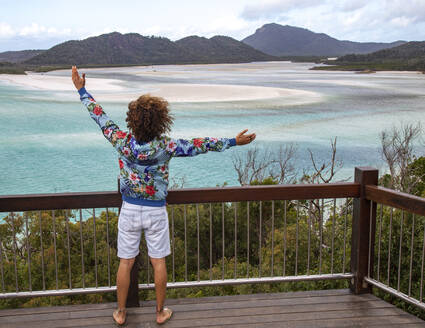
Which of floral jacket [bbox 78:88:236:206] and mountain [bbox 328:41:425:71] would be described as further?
mountain [bbox 328:41:425:71]

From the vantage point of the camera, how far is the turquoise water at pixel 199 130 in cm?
4653

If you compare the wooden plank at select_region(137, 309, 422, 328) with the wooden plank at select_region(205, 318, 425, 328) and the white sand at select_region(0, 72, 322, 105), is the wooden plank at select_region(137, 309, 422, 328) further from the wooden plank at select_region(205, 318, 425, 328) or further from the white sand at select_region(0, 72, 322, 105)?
the white sand at select_region(0, 72, 322, 105)

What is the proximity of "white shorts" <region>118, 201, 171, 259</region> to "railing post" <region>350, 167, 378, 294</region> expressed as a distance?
1.42 meters

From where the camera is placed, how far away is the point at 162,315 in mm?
3186

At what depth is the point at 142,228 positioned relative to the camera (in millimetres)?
2975

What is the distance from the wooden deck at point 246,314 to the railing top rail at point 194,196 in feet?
2.26

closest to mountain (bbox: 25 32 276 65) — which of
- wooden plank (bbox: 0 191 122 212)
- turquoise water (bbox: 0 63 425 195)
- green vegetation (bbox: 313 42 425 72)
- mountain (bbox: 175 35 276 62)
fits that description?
mountain (bbox: 175 35 276 62)

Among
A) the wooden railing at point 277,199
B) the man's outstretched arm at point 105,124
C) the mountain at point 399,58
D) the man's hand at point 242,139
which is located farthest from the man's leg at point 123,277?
the mountain at point 399,58

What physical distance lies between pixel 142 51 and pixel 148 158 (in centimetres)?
12122

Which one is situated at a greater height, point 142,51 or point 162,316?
point 142,51

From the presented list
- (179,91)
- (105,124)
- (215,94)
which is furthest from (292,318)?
(179,91)

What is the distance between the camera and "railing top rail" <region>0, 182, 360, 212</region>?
3320 mm

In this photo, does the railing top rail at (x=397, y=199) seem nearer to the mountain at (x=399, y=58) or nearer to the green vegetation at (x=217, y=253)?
the green vegetation at (x=217, y=253)

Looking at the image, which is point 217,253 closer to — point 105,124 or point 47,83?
point 105,124
